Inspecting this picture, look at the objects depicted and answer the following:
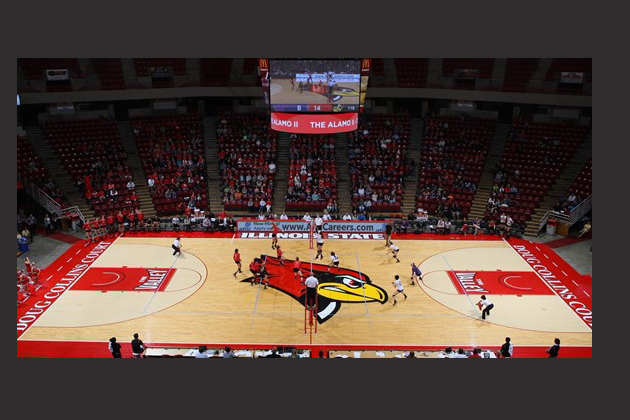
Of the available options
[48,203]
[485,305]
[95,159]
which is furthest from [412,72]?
[48,203]

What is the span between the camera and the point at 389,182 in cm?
3441

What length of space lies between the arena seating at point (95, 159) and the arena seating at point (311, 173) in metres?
9.34

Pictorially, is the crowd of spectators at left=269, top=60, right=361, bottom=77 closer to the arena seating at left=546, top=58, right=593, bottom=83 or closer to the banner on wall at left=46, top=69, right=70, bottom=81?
the arena seating at left=546, top=58, right=593, bottom=83

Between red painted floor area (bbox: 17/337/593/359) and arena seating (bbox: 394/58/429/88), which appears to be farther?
arena seating (bbox: 394/58/429/88)

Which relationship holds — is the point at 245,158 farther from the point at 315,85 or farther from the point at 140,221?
the point at 315,85

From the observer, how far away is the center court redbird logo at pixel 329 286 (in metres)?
22.2

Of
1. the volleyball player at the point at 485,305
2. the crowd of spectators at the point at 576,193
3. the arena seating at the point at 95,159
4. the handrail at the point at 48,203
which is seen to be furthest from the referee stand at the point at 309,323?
the crowd of spectators at the point at 576,193

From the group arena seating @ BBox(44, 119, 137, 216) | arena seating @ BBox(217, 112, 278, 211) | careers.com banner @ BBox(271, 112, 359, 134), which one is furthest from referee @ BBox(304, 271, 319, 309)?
arena seating @ BBox(44, 119, 137, 216)

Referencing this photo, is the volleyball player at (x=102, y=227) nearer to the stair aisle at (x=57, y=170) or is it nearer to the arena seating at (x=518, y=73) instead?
the stair aisle at (x=57, y=170)

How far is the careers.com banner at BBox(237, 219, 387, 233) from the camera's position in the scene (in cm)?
3012

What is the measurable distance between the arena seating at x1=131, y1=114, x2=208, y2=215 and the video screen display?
8838 millimetres

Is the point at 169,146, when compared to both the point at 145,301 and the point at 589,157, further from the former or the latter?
the point at 589,157

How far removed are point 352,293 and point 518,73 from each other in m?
21.7

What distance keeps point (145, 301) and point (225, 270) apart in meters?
4.13
